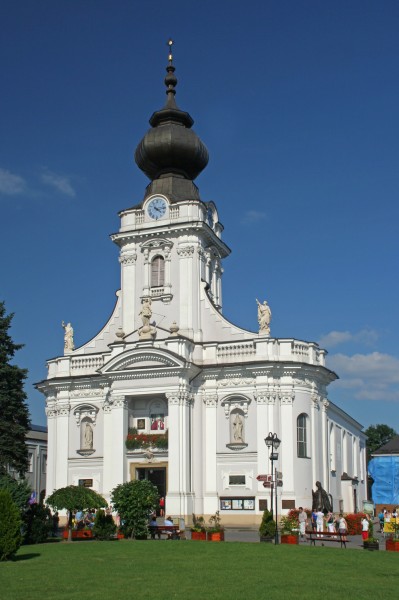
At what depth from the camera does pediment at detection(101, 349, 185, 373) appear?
142 feet

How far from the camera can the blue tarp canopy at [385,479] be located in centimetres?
6584

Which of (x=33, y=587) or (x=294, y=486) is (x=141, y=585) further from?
(x=294, y=486)

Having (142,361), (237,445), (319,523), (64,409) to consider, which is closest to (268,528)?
(319,523)

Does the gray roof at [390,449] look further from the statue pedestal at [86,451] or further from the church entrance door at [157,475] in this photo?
the statue pedestal at [86,451]

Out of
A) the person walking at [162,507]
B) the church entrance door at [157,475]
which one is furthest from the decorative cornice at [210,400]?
the person walking at [162,507]

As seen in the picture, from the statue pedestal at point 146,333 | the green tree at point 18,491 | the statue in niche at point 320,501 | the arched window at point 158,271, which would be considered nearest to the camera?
the green tree at point 18,491

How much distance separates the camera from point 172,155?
49750mm

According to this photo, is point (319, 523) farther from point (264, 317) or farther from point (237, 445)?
point (264, 317)

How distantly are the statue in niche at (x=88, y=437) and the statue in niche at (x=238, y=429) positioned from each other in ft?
29.8

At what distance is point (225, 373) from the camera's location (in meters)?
44.6

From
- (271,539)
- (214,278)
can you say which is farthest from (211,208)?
(271,539)

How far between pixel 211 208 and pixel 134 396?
1351 cm

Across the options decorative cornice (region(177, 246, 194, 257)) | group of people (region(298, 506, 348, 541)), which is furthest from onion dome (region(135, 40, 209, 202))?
group of people (region(298, 506, 348, 541))

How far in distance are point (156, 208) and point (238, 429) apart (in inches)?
577
